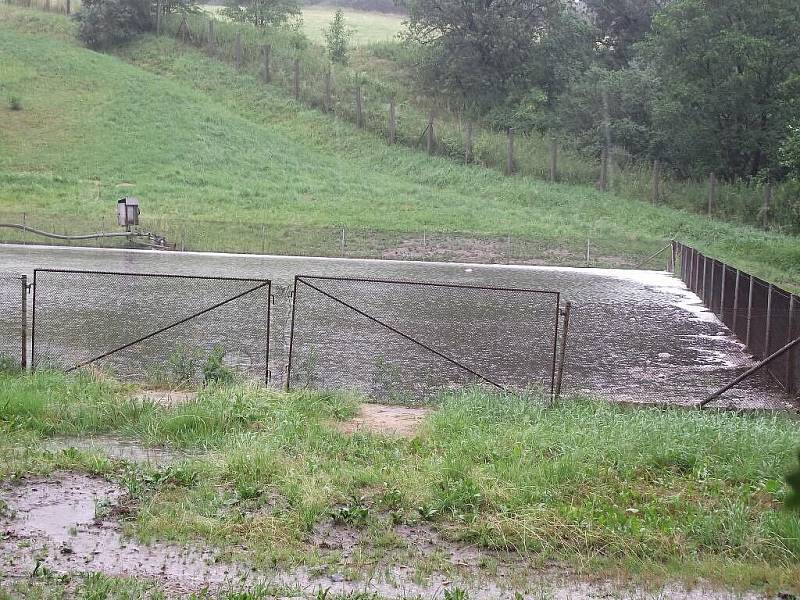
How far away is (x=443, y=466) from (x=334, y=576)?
2.21 metres

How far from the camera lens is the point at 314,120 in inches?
2376

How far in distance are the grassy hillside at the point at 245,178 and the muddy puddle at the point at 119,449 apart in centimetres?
2169

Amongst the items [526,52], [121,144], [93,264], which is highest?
[526,52]

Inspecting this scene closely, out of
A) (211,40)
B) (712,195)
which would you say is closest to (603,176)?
(712,195)

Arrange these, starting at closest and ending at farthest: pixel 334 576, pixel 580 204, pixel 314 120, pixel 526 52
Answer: pixel 334 576 → pixel 580 204 → pixel 314 120 → pixel 526 52

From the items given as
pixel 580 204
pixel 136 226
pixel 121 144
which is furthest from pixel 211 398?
pixel 121 144

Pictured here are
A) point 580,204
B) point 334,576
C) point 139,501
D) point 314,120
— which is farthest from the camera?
point 314,120

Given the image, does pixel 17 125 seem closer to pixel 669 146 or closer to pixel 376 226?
pixel 376 226

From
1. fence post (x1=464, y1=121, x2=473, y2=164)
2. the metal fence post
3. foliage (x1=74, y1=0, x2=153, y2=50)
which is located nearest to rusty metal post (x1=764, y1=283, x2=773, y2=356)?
the metal fence post

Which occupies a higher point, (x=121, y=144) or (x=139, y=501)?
(x=121, y=144)

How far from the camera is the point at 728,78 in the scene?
49.3 metres

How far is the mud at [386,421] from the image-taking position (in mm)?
10345

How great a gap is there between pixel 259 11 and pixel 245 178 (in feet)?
129

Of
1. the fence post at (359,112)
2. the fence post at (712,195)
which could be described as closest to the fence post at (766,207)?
the fence post at (712,195)
